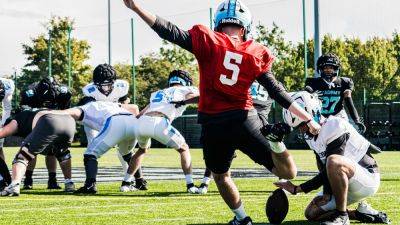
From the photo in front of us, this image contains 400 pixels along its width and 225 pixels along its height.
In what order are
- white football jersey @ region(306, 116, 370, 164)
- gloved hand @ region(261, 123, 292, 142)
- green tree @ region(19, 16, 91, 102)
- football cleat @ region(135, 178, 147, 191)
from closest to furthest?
gloved hand @ region(261, 123, 292, 142)
white football jersey @ region(306, 116, 370, 164)
football cleat @ region(135, 178, 147, 191)
green tree @ region(19, 16, 91, 102)

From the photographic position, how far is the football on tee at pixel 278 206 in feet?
21.6

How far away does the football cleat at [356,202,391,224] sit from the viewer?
6641 millimetres

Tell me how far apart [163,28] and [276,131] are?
3.79 ft

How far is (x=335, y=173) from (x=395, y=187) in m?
4.61

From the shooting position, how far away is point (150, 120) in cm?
1012

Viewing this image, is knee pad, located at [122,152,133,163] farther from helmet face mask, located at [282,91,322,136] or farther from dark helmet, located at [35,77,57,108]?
helmet face mask, located at [282,91,322,136]

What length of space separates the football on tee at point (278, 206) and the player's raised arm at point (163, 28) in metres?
1.56

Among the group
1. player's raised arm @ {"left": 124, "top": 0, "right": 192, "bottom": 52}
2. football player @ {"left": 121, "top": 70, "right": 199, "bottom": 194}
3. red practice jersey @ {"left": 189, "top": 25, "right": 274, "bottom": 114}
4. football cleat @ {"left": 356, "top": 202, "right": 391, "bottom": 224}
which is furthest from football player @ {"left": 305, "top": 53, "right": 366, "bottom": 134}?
player's raised arm @ {"left": 124, "top": 0, "right": 192, "bottom": 52}

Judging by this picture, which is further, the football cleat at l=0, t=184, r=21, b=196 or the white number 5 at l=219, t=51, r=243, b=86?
the football cleat at l=0, t=184, r=21, b=196

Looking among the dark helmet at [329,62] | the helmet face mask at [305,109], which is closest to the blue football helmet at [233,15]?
the helmet face mask at [305,109]

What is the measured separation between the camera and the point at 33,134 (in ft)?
31.5

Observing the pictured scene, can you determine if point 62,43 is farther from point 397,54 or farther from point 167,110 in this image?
point 167,110

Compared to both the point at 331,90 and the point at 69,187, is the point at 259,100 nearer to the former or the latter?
the point at 331,90

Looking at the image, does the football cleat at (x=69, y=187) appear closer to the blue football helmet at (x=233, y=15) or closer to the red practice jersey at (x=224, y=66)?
the red practice jersey at (x=224, y=66)
